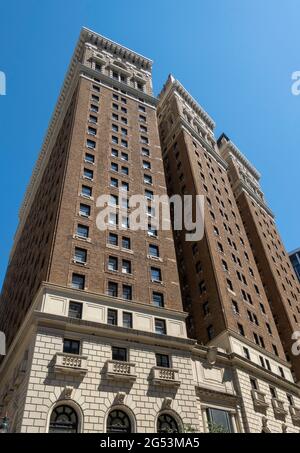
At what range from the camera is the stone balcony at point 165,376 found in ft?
96.6

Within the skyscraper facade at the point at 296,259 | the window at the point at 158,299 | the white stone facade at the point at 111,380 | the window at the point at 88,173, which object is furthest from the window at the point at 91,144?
the skyscraper facade at the point at 296,259

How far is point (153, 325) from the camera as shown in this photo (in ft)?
110

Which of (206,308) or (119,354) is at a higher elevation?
(206,308)

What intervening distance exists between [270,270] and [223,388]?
32.4m

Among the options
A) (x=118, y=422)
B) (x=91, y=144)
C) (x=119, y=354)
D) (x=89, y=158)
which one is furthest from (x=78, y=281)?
(x=91, y=144)

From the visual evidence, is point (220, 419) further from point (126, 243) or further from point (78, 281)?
point (126, 243)

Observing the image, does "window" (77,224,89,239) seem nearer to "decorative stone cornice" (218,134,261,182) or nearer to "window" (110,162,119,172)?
"window" (110,162,119,172)

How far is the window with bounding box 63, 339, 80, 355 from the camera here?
28.6m

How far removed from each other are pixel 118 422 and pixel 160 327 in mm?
8948

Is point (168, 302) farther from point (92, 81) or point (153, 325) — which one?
point (92, 81)

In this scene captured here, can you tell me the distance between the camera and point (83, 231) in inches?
1484

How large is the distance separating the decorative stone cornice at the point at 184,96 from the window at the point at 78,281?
56.8 meters

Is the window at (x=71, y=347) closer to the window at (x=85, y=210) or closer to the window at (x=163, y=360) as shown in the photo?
the window at (x=163, y=360)
